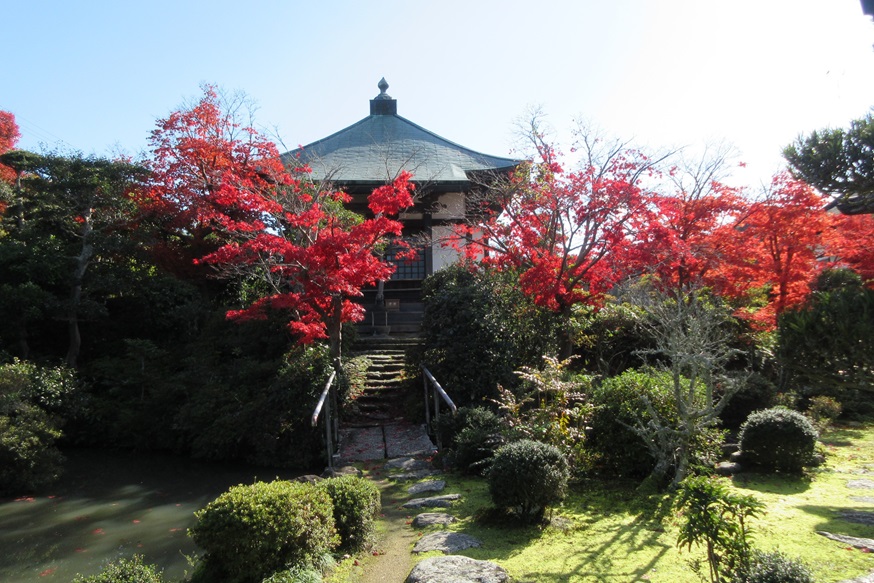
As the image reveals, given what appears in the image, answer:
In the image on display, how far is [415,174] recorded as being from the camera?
13.9 meters

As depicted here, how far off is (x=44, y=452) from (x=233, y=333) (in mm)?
3686

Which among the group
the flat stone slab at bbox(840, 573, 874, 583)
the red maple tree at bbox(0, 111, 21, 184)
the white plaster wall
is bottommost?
the flat stone slab at bbox(840, 573, 874, 583)

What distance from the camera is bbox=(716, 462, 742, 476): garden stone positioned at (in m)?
6.46

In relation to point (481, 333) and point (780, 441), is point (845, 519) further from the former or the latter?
point (481, 333)

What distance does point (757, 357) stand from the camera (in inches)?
404

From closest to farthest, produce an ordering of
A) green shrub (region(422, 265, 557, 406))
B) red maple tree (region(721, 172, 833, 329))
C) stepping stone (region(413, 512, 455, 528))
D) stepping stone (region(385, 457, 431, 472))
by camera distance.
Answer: stepping stone (region(413, 512, 455, 528)) → stepping stone (region(385, 457, 431, 472)) → green shrub (region(422, 265, 557, 406)) → red maple tree (region(721, 172, 833, 329))

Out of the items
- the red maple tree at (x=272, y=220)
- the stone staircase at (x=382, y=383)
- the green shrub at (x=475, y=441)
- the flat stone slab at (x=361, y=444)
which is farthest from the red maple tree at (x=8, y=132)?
the green shrub at (x=475, y=441)

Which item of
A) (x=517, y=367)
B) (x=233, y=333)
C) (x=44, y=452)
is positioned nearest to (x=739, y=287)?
(x=517, y=367)

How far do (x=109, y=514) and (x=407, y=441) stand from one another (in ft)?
12.7

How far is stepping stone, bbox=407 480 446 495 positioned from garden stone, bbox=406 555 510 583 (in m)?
2.16

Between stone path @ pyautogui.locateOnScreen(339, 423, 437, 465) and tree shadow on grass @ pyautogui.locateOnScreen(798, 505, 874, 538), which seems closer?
tree shadow on grass @ pyautogui.locateOnScreen(798, 505, 874, 538)

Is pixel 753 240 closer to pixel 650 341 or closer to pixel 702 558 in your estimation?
pixel 650 341

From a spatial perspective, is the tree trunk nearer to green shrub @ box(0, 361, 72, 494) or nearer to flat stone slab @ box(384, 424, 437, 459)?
green shrub @ box(0, 361, 72, 494)

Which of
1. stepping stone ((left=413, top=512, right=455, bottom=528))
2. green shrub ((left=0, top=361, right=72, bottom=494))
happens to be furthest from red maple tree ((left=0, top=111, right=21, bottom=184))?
stepping stone ((left=413, top=512, right=455, bottom=528))
